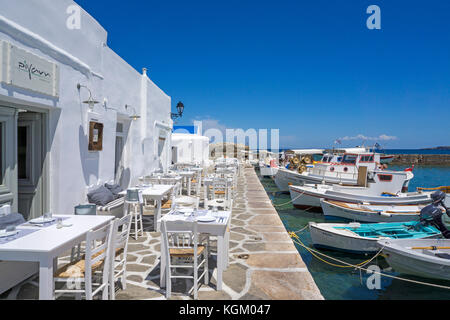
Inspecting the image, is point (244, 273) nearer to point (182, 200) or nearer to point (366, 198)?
point (182, 200)

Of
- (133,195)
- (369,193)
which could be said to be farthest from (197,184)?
(369,193)

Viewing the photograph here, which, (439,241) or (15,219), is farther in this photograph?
(439,241)

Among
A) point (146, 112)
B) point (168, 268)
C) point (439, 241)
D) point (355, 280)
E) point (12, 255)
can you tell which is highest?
point (146, 112)

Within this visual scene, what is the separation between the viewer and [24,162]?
5.12m

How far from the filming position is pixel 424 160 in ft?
193

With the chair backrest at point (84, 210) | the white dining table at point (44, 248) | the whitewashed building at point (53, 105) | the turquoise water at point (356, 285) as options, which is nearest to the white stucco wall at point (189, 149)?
the whitewashed building at point (53, 105)

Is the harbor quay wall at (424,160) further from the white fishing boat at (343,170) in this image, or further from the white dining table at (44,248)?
the white dining table at (44,248)

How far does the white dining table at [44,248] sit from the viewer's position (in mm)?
2639

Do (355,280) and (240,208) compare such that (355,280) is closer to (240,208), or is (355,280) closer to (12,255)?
(240,208)

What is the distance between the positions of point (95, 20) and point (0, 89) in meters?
3.41

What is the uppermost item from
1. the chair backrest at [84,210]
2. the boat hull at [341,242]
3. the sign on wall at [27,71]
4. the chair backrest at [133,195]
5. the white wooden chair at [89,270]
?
the sign on wall at [27,71]

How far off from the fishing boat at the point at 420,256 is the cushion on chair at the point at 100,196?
235 inches

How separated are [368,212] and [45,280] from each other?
967 centimetres

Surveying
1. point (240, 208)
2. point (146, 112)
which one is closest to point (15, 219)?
point (240, 208)
